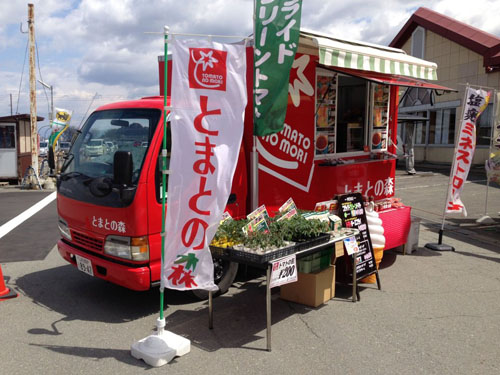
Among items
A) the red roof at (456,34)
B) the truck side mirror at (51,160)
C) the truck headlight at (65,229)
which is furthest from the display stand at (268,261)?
the red roof at (456,34)

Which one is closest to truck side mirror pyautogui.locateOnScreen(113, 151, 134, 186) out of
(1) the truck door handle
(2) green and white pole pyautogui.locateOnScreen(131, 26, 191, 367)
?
(2) green and white pole pyautogui.locateOnScreen(131, 26, 191, 367)

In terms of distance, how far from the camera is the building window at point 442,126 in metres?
20.4

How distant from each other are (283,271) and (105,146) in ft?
7.72

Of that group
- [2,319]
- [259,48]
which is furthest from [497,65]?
[2,319]

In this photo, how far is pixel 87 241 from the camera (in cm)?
465

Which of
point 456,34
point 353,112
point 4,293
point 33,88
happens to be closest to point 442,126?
point 456,34

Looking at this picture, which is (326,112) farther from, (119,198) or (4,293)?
(4,293)

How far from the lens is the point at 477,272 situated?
6105mm

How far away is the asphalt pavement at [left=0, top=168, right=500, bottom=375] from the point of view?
362cm

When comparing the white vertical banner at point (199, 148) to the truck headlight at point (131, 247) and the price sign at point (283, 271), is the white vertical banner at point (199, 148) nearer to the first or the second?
the price sign at point (283, 271)

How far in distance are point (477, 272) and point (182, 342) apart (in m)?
4.41

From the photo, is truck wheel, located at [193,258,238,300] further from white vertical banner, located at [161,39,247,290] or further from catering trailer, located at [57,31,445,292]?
white vertical banner, located at [161,39,247,290]

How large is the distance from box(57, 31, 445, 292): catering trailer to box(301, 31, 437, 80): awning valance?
0.01 metres

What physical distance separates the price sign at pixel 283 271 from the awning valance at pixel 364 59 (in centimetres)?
231
